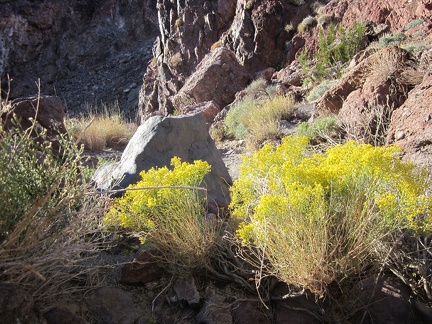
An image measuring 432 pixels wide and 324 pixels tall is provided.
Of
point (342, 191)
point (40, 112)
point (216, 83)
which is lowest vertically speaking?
point (216, 83)

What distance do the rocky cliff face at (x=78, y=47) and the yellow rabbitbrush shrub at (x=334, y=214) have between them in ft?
63.9

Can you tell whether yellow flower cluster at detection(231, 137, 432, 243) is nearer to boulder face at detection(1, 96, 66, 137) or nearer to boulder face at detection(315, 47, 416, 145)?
boulder face at detection(315, 47, 416, 145)

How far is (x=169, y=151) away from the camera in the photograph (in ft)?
12.9

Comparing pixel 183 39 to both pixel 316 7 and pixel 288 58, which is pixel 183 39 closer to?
pixel 288 58

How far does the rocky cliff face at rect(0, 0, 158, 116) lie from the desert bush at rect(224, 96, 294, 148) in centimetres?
1313

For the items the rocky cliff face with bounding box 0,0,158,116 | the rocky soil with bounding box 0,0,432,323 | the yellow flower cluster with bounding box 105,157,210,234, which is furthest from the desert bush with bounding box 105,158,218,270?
the rocky cliff face with bounding box 0,0,158,116

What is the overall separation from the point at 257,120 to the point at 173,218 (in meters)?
5.52

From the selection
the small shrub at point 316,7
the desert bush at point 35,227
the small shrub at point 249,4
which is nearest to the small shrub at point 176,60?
the small shrub at point 249,4

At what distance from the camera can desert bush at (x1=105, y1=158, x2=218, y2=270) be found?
2.31 metres

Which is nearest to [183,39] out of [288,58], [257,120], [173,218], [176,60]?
[176,60]

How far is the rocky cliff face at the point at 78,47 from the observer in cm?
2222

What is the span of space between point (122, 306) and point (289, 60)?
40.4ft

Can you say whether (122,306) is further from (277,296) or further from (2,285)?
(277,296)

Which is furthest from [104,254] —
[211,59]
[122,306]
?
[211,59]
